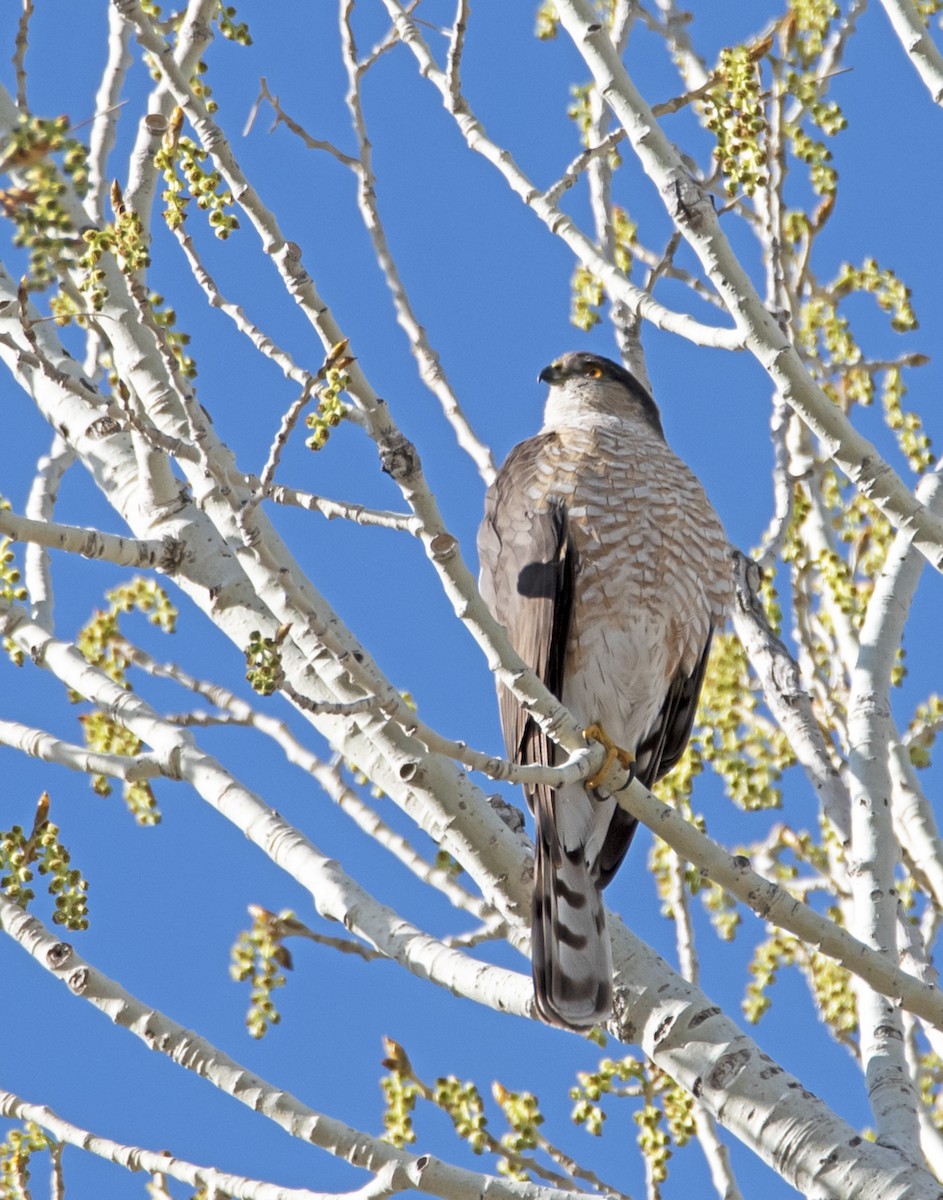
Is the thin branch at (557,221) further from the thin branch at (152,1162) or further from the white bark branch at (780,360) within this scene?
the thin branch at (152,1162)

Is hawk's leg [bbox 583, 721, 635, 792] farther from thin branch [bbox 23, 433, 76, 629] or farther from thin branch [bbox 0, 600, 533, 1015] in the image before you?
thin branch [bbox 23, 433, 76, 629]

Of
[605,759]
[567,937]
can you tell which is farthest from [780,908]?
[567,937]

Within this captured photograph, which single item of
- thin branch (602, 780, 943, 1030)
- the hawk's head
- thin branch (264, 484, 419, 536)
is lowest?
thin branch (602, 780, 943, 1030)

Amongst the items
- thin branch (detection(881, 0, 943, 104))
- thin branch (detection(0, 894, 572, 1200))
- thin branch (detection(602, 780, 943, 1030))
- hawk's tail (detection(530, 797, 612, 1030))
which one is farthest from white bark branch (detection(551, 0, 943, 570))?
thin branch (detection(0, 894, 572, 1200))

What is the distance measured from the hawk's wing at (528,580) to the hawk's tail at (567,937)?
274mm

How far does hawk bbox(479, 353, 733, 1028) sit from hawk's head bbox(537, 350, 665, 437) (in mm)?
388

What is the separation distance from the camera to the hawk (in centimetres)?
421

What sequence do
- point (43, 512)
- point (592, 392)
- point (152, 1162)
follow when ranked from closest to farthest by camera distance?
point (152, 1162) → point (43, 512) → point (592, 392)

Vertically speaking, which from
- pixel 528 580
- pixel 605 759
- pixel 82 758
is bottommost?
pixel 82 758

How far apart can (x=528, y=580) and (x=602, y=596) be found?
0.24 m

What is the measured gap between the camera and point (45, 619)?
3883mm

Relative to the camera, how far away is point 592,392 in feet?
17.7

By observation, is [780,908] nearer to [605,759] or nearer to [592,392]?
[605,759]

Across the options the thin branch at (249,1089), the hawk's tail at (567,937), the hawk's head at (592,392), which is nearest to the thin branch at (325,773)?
the hawk's tail at (567,937)
